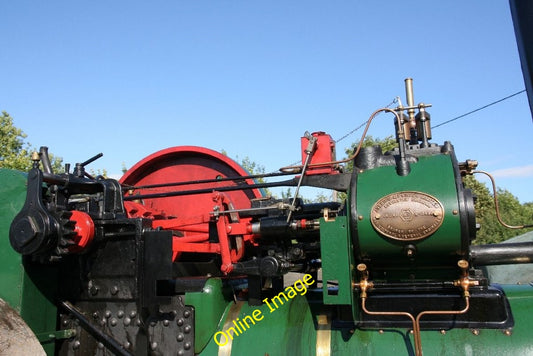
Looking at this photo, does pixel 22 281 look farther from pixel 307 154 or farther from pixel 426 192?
pixel 426 192

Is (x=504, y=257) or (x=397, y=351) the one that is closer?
(x=397, y=351)

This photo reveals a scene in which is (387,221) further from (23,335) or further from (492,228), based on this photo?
(492,228)

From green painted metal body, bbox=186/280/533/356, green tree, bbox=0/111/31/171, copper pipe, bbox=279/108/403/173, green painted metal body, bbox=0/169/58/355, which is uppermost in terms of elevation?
green tree, bbox=0/111/31/171

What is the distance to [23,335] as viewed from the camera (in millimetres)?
2453

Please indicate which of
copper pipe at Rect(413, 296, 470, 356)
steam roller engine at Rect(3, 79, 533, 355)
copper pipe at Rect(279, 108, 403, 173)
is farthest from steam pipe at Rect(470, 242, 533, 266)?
copper pipe at Rect(279, 108, 403, 173)

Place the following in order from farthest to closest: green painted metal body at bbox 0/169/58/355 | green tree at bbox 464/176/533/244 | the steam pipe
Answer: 1. green tree at bbox 464/176/533/244
2. green painted metal body at bbox 0/169/58/355
3. the steam pipe

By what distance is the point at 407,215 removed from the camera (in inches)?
86.2

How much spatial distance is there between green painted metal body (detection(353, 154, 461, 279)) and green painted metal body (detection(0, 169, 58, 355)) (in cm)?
174

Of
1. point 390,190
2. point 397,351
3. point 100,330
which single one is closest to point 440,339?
point 397,351

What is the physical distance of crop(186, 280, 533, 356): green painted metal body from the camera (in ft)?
7.36

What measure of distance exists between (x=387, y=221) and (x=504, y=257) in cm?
74

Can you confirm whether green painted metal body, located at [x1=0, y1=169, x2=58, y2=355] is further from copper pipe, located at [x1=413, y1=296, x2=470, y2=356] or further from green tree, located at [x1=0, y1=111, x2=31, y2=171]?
green tree, located at [x1=0, y1=111, x2=31, y2=171]

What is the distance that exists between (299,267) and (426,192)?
1201mm

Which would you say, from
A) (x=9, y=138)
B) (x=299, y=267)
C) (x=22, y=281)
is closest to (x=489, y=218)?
(x=299, y=267)
